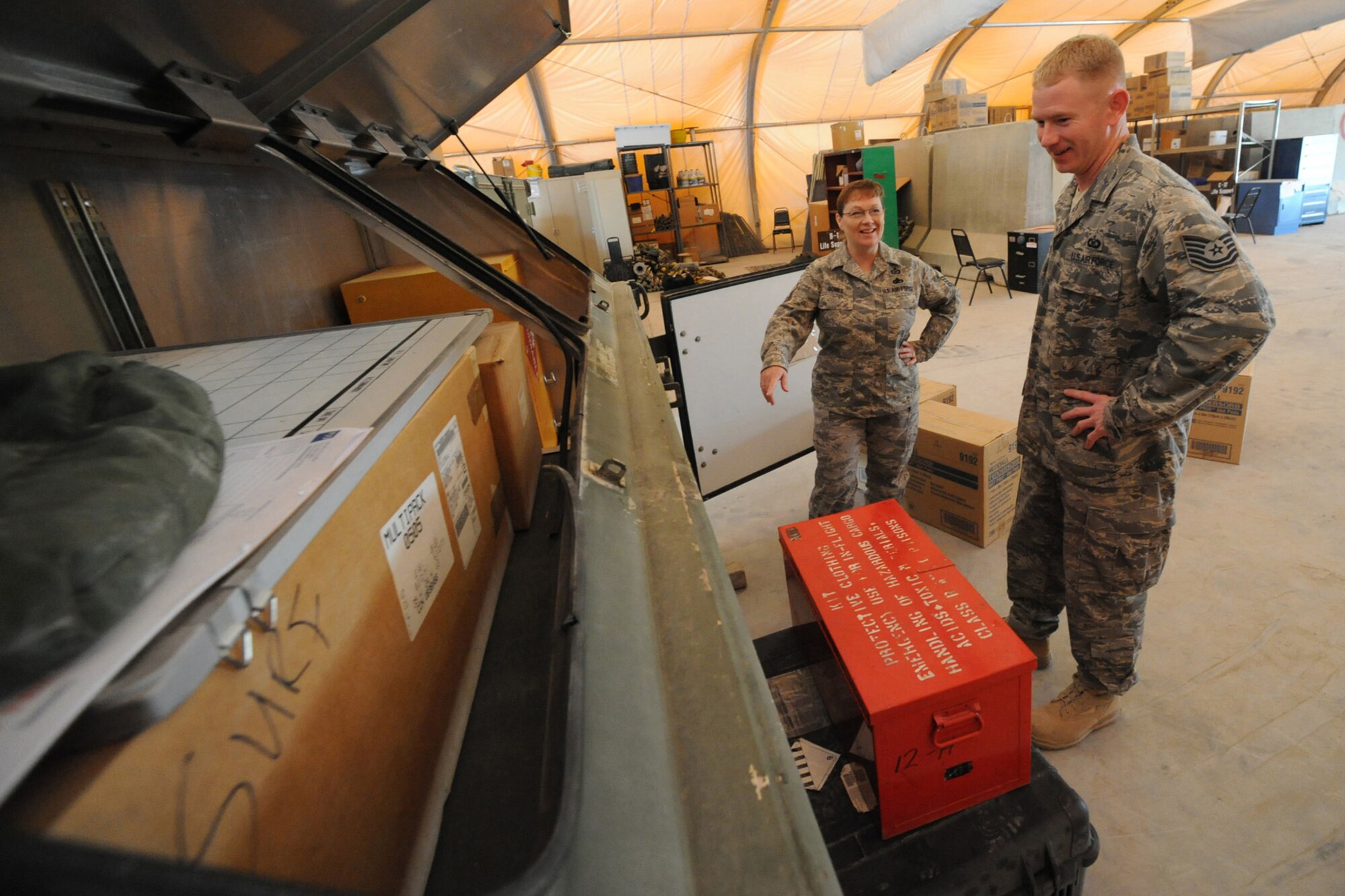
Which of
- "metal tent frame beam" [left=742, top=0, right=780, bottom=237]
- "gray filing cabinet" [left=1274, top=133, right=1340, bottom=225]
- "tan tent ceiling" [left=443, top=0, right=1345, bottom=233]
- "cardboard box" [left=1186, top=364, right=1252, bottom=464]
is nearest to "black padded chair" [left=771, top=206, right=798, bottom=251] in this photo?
"metal tent frame beam" [left=742, top=0, right=780, bottom=237]

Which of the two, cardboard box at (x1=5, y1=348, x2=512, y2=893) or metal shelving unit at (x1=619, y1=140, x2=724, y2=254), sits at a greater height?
metal shelving unit at (x1=619, y1=140, x2=724, y2=254)

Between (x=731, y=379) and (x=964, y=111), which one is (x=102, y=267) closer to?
(x=731, y=379)

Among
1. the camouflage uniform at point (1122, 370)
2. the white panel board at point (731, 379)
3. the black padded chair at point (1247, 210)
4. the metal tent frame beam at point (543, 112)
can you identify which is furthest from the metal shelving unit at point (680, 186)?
the camouflage uniform at point (1122, 370)

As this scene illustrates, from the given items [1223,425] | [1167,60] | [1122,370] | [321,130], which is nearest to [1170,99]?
[1167,60]

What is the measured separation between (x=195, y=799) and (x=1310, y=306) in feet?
24.0

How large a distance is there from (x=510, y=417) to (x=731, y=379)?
1.49 m

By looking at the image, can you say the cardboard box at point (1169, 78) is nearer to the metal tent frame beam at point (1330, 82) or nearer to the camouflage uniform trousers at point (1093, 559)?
the camouflage uniform trousers at point (1093, 559)

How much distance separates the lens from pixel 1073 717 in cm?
167

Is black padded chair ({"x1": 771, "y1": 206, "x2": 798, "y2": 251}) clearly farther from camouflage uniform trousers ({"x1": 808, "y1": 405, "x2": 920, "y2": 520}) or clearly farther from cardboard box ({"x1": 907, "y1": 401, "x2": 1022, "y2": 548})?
camouflage uniform trousers ({"x1": 808, "y1": 405, "x2": 920, "y2": 520})

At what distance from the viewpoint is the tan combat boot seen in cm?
166

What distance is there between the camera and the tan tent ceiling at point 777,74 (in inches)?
411

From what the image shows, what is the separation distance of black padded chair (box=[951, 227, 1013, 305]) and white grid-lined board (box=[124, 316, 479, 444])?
666cm

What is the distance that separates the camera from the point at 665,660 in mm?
620

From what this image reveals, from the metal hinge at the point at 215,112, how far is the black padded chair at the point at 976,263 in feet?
21.8
